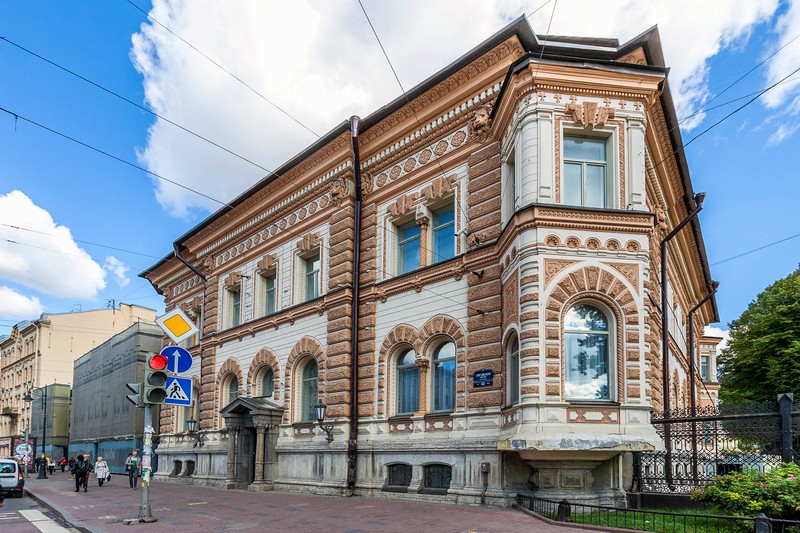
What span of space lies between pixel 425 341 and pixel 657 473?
7128 mm

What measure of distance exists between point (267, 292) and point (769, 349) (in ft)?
82.6

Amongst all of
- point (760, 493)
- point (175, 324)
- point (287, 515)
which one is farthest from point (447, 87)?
point (760, 493)

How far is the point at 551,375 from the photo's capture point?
49.8 ft

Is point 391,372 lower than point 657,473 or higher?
higher

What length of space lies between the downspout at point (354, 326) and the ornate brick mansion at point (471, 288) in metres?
0.07

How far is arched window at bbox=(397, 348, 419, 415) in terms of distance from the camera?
68.1 feet

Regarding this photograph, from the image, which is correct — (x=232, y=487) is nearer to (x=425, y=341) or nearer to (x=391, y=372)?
(x=391, y=372)

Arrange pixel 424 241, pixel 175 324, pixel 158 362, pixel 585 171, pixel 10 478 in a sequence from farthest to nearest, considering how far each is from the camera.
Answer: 1. pixel 10 478
2. pixel 424 241
3. pixel 585 171
4. pixel 175 324
5. pixel 158 362

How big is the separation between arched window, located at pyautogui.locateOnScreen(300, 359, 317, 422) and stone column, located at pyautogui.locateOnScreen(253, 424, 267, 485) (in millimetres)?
1508

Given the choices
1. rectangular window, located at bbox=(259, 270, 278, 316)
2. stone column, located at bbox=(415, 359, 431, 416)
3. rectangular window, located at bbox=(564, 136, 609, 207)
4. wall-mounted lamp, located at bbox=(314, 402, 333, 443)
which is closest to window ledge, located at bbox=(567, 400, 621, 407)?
rectangular window, located at bbox=(564, 136, 609, 207)

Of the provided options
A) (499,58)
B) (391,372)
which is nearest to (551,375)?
(391,372)

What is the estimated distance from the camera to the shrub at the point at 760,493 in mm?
10375

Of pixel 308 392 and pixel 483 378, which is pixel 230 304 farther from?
pixel 483 378

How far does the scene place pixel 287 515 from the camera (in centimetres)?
1623
